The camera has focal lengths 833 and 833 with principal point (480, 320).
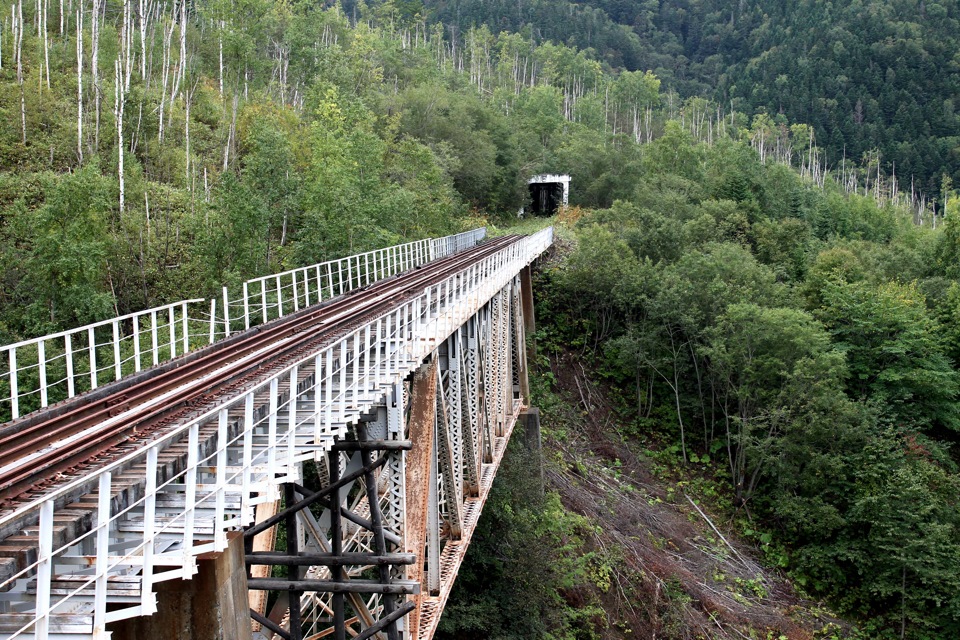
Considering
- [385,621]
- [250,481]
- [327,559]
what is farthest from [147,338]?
[250,481]

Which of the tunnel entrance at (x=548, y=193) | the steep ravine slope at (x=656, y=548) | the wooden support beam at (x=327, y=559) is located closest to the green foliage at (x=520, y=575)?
the steep ravine slope at (x=656, y=548)

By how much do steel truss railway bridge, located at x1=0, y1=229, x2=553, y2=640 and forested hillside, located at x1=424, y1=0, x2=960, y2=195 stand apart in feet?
472

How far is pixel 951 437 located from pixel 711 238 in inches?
672

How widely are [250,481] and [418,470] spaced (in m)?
4.54

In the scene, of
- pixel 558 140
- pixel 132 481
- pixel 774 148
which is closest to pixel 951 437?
pixel 132 481

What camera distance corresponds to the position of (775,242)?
173 feet

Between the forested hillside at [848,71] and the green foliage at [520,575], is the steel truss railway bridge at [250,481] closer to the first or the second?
the green foliage at [520,575]

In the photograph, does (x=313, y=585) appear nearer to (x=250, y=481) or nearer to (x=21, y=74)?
(x=250, y=481)

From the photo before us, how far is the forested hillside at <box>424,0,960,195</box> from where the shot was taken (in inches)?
5915

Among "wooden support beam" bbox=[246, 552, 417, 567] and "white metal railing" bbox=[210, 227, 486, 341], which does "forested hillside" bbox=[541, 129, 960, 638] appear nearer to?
"white metal railing" bbox=[210, 227, 486, 341]

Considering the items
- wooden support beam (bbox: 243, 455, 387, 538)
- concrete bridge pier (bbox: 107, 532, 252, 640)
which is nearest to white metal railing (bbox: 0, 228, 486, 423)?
wooden support beam (bbox: 243, 455, 387, 538)

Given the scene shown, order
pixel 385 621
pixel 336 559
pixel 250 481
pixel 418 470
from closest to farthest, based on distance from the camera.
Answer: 1. pixel 250 481
2. pixel 336 559
3. pixel 385 621
4. pixel 418 470

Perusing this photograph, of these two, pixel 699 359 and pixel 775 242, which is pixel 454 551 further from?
pixel 775 242

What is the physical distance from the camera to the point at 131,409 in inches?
388
